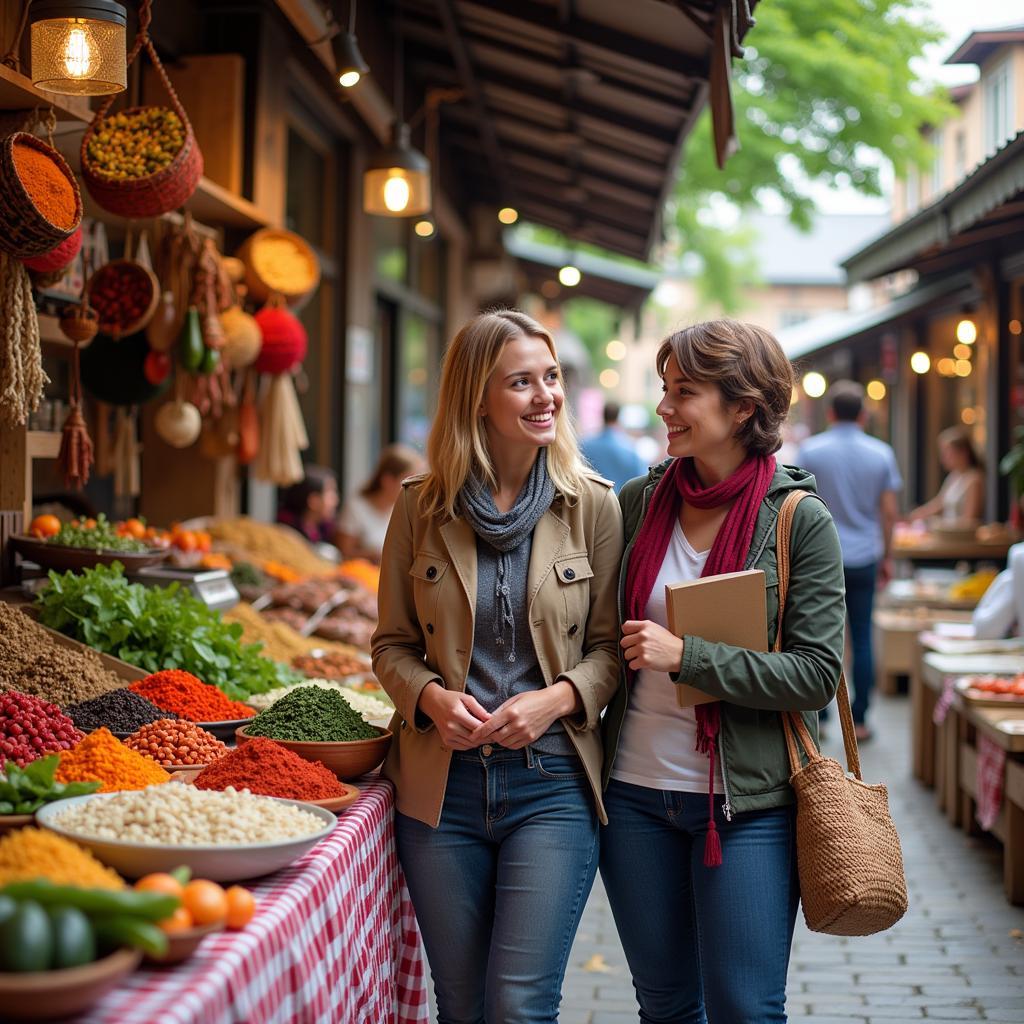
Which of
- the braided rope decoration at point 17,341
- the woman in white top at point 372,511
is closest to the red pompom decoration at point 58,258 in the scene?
the braided rope decoration at point 17,341

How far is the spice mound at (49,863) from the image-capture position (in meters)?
2.06

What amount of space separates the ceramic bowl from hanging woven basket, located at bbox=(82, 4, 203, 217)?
2659 mm

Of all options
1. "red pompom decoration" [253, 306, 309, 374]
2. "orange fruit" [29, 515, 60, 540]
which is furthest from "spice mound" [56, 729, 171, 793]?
"red pompom decoration" [253, 306, 309, 374]

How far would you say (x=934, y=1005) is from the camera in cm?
428

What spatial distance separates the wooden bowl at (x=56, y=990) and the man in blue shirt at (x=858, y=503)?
22.3ft

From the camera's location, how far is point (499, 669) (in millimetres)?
2895

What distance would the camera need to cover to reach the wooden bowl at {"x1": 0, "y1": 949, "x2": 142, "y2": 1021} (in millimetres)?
1730

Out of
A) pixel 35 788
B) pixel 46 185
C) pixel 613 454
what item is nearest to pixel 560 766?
pixel 35 788

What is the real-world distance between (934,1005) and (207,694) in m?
2.70

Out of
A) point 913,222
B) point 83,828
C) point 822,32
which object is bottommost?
point 83,828

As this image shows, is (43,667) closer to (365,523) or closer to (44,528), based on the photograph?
(44,528)

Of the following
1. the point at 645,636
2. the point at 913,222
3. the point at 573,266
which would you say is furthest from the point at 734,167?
the point at 645,636

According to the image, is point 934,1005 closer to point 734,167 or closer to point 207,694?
point 207,694

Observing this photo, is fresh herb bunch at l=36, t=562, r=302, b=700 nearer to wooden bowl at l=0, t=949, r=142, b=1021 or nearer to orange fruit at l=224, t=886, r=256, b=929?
orange fruit at l=224, t=886, r=256, b=929
